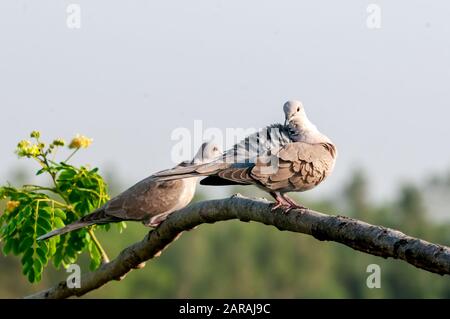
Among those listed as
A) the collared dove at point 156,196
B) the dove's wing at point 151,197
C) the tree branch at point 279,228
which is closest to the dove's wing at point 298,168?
the tree branch at point 279,228

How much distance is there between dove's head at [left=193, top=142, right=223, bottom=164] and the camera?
9.21 metres

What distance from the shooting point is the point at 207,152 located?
927 centimetres

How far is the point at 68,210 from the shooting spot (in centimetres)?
836

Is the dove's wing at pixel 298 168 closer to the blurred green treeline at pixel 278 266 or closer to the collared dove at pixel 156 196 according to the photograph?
the collared dove at pixel 156 196

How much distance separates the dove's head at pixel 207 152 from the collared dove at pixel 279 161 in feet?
4.22

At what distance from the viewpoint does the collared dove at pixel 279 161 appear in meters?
7.54

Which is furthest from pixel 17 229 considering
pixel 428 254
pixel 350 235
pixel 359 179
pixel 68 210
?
pixel 359 179

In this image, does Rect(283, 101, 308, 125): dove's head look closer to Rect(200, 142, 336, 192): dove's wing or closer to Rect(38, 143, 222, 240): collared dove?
Rect(200, 142, 336, 192): dove's wing

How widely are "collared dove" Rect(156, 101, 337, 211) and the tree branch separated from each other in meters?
0.30

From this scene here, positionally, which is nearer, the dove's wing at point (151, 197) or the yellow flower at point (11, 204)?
the yellow flower at point (11, 204)

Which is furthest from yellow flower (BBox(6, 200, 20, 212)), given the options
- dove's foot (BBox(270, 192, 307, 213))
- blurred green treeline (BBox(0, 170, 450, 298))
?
blurred green treeline (BBox(0, 170, 450, 298))

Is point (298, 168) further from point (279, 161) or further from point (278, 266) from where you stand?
point (278, 266)

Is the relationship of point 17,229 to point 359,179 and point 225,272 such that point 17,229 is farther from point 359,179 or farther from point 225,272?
point 359,179

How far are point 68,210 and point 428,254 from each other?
11.9 ft
